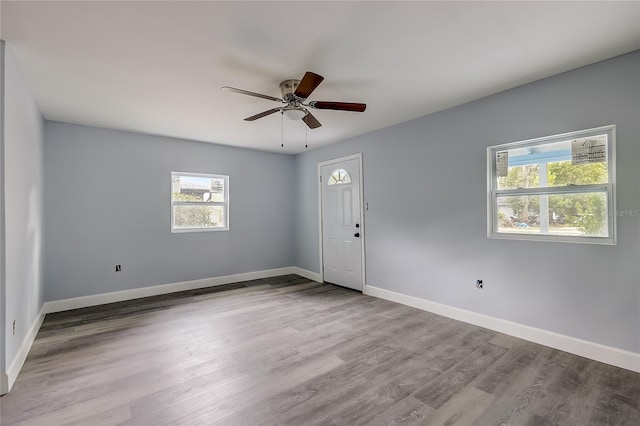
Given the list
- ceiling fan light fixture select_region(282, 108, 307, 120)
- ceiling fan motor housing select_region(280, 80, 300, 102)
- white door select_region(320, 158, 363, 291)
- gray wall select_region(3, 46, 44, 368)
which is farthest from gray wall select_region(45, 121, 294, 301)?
ceiling fan motor housing select_region(280, 80, 300, 102)

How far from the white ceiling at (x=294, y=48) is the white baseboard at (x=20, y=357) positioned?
2400mm

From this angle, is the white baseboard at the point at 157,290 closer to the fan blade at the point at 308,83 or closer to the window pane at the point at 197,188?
the window pane at the point at 197,188

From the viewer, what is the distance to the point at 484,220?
317 centimetres

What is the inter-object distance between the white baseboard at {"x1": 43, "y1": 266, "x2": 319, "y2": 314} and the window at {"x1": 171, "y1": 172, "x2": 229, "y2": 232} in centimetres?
91

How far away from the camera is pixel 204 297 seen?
14.3 ft

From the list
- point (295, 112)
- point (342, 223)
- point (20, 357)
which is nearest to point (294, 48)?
point (295, 112)

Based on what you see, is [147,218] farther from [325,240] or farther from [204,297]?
[325,240]

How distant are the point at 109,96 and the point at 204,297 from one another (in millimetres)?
2911

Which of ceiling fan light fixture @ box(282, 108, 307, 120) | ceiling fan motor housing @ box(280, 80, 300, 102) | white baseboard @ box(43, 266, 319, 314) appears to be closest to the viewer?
ceiling fan motor housing @ box(280, 80, 300, 102)

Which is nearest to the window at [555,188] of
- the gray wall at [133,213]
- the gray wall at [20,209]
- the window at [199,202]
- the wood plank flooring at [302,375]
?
the wood plank flooring at [302,375]

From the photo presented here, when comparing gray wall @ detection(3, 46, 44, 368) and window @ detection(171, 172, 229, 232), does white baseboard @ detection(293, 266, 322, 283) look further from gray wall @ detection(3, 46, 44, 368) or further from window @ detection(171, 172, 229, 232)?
gray wall @ detection(3, 46, 44, 368)

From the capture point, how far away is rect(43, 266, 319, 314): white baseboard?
381 centimetres

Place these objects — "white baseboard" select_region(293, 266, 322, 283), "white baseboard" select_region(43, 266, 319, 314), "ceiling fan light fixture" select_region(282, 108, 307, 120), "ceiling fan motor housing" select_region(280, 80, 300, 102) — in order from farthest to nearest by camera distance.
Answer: "white baseboard" select_region(293, 266, 322, 283), "white baseboard" select_region(43, 266, 319, 314), "ceiling fan light fixture" select_region(282, 108, 307, 120), "ceiling fan motor housing" select_region(280, 80, 300, 102)

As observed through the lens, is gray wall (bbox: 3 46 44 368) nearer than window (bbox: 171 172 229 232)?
Yes
